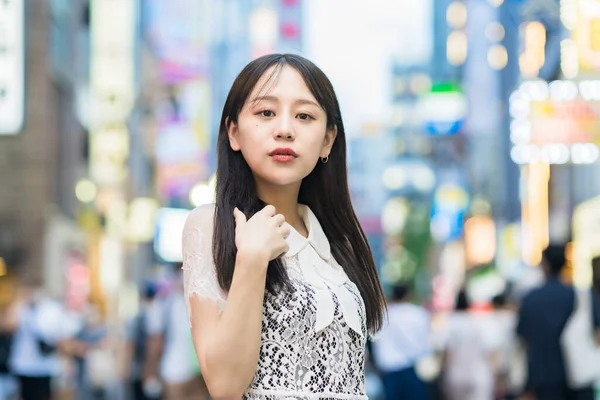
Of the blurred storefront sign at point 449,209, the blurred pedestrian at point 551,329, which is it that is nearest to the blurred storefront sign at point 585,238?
the blurred pedestrian at point 551,329

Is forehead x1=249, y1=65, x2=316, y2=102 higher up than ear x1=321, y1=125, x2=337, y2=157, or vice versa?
forehead x1=249, y1=65, x2=316, y2=102

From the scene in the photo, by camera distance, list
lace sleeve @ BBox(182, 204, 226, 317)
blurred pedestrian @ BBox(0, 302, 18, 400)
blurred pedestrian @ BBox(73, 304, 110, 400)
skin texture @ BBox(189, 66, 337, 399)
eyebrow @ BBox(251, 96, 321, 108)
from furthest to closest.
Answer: blurred pedestrian @ BBox(73, 304, 110, 400) < blurred pedestrian @ BBox(0, 302, 18, 400) < eyebrow @ BBox(251, 96, 321, 108) < lace sleeve @ BBox(182, 204, 226, 317) < skin texture @ BBox(189, 66, 337, 399)

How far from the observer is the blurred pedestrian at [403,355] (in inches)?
412

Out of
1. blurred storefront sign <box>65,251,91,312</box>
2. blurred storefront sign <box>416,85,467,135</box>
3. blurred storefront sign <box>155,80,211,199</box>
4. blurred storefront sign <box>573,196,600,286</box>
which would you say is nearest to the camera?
blurred storefront sign <box>573,196,600,286</box>

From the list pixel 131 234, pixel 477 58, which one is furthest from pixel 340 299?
pixel 477 58

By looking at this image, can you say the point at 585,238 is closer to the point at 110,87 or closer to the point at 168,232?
the point at 168,232

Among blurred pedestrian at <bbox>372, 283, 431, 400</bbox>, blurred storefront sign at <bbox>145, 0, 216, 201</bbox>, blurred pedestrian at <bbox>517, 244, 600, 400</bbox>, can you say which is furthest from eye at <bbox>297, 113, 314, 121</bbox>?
blurred storefront sign at <bbox>145, 0, 216, 201</bbox>

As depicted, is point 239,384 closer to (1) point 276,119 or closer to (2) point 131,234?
(1) point 276,119

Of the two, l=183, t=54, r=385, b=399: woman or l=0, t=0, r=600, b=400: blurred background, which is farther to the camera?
l=0, t=0, r=600, b=400: blurred background

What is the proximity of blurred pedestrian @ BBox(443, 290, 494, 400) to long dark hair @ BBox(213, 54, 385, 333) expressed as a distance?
8.39 meters

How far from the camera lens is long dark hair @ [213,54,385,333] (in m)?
2.46

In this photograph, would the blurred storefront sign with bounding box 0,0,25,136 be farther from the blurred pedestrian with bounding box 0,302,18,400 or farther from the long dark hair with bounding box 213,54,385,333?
the long dark hair with bounding box 213,54,385,333

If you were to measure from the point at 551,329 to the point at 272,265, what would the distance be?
5.88 meters

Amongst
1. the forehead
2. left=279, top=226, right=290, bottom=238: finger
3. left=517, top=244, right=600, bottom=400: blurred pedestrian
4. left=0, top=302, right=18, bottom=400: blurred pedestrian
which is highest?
the forehead
